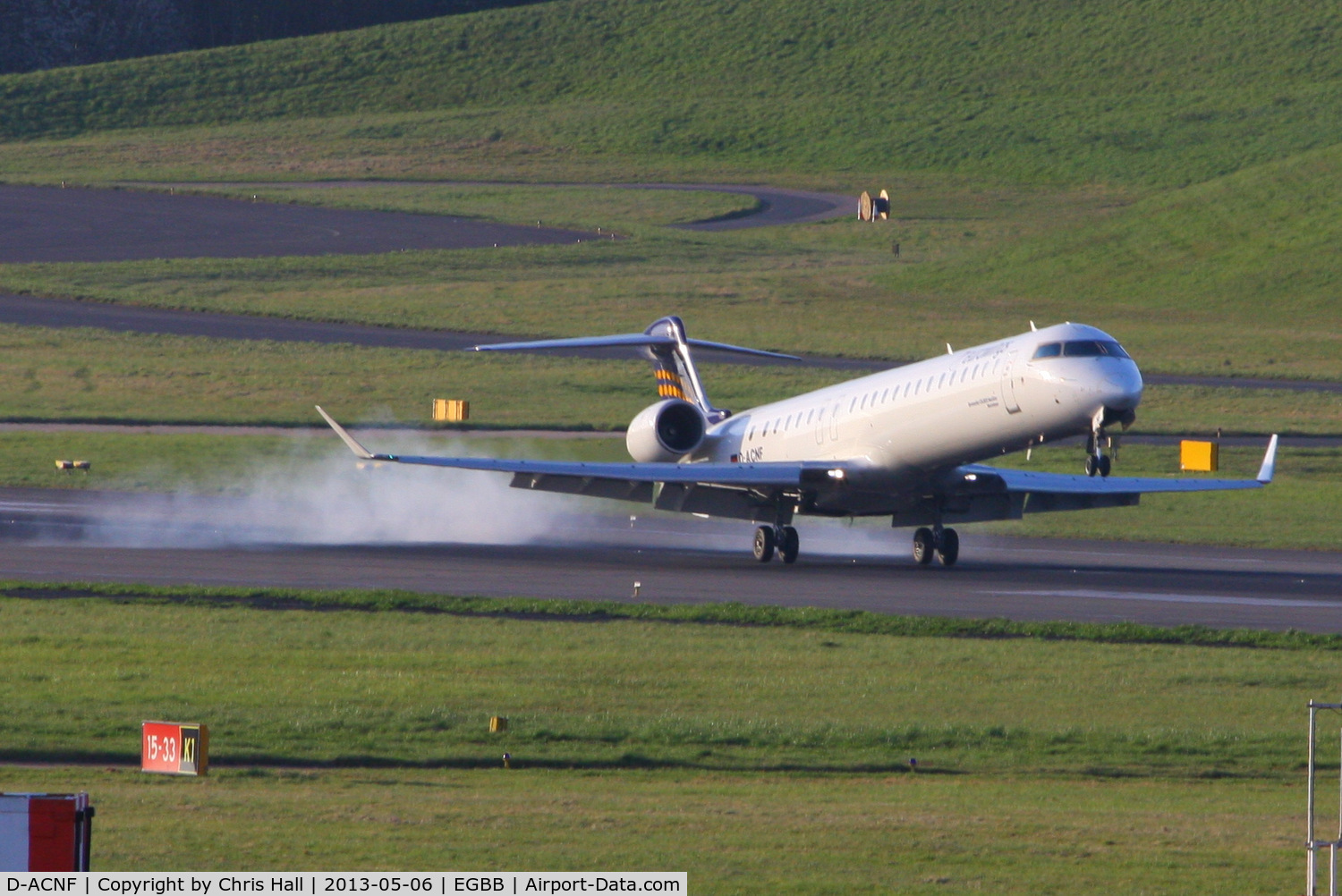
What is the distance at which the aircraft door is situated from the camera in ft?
100

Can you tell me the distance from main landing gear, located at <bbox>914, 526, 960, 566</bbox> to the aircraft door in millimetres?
4464

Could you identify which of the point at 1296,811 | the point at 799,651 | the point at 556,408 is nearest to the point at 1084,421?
the point at 799,651

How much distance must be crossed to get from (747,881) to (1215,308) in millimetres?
75869

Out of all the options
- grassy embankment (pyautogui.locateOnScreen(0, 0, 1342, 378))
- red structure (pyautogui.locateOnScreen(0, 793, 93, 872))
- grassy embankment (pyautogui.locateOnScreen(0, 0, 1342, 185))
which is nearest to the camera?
red structure (pyautogui.locateOnScreen(0, 793, 93, 872))

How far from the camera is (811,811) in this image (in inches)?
576

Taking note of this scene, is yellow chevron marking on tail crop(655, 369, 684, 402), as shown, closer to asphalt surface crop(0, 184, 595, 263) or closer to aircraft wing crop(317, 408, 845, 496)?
aircraft wing crop(317, 408, 845, 496)

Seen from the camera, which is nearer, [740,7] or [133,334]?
[133,334]

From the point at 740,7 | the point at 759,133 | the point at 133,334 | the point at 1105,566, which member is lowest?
the point at 1105,566

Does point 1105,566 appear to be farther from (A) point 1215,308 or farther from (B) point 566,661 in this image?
(A) point 1215,308

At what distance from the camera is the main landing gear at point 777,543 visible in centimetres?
3484

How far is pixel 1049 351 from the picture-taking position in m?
30.2

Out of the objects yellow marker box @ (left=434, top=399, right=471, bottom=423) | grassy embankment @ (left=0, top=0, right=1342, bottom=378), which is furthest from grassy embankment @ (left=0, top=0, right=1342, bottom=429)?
yellow marker box @ (left=434, top=399, right=471, bottom=423)

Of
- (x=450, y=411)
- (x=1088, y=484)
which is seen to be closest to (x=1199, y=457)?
(x=1088, y=484)

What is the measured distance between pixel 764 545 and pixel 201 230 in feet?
225
